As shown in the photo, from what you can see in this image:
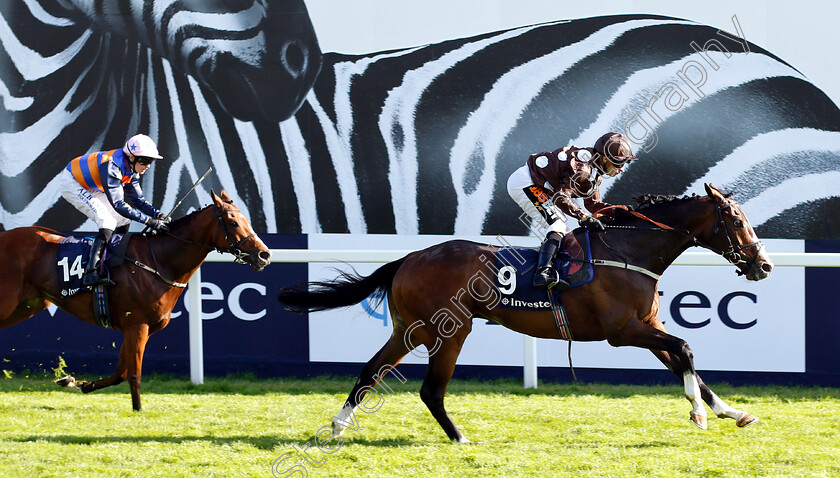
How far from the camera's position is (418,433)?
15.8ft

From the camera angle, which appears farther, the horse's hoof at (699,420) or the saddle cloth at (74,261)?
the saddle cloth at (74,261)

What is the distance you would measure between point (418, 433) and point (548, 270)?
1.13 meters

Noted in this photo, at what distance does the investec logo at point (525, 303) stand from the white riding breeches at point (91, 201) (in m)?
2.57

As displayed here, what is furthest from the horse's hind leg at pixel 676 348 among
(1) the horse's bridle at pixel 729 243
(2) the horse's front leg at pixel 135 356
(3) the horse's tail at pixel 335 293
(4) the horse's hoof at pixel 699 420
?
(2) the horse's front leg at pixel 135 356

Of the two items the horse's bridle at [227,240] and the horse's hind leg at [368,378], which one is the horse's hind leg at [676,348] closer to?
the horse's hind leg at [368,378]

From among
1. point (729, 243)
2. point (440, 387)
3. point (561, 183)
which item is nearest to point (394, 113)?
point (561, 183)

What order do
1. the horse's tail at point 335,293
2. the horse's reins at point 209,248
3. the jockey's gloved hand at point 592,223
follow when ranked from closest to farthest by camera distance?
1. the jockey's gloved hand at point 592,223
2. the horse's tail at point 335,293
3. the horse's reins at point 209,248

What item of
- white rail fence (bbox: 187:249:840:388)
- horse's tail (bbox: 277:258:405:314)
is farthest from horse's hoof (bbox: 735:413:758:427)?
horse's tail (bbox: 277:258:405:314)

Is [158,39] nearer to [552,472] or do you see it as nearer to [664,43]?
[664,43]

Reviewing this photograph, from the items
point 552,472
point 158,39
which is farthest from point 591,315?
point 158,39

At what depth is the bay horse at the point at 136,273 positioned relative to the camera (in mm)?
5406

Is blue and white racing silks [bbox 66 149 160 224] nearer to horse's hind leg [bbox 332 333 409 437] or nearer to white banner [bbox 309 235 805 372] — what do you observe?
white banner [bbox 309 235 805 372]

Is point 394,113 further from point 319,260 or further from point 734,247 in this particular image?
point 734,247

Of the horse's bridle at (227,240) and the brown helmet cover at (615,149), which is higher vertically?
the brown helmet cover at (615,149)
